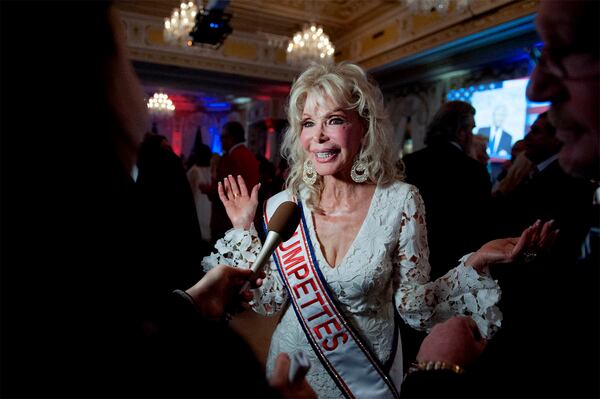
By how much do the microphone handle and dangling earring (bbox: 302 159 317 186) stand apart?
68cm

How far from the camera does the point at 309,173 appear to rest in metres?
1.68

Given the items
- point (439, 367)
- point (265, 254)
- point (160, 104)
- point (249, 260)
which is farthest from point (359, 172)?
point (160, 104)

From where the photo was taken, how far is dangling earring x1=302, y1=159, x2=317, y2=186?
5.47ft

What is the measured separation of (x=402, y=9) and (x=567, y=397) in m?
6.74

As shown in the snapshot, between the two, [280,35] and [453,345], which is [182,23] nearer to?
[280,35]

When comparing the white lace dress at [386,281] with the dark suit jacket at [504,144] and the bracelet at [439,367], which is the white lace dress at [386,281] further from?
the dark suit jacket at [504,144]

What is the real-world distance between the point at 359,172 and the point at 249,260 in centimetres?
53

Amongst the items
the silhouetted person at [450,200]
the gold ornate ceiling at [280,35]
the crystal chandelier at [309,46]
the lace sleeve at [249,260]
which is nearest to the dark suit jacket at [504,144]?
the gold ornate ceiling at [280,35]

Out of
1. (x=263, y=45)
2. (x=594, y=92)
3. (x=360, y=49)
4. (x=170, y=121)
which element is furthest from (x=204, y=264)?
(x=170, y=121)

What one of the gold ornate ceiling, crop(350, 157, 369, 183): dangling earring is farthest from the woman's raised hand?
the gold ornate ceiling

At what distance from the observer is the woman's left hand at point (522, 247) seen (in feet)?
4.00

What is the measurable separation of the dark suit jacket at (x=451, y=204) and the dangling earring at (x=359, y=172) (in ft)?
3.17

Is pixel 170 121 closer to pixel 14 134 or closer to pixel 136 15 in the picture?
pixel 136 15

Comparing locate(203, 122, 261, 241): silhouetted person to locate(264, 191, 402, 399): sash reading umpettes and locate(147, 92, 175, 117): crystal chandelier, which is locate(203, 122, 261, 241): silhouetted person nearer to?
locate(264, 191, 402, 399): sash reading umpettes
